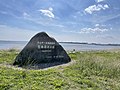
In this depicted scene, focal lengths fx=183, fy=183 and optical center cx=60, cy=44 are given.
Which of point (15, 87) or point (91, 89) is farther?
point (91, 89)

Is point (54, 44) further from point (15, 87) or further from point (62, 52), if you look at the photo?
point (15, 87)

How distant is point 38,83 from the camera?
5254 mm

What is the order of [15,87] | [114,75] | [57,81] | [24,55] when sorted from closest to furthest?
[15,87] < [57,81] < [114,75] < [24,55]

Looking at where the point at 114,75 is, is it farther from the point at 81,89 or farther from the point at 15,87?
the point at 15,87

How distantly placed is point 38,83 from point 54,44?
658 cm

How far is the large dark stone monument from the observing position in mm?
10055

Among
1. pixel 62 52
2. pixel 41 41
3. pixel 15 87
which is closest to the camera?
pixel 15 87

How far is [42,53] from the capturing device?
11039 mm

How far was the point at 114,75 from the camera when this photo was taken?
7184 millimetres

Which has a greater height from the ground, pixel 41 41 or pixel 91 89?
pixel 41 41

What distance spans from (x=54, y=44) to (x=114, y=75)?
5.32 metres

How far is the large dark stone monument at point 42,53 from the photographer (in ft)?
33.0

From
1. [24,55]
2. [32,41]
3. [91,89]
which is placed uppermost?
[32,41]

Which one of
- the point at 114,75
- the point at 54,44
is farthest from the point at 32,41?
the point at 114,75
